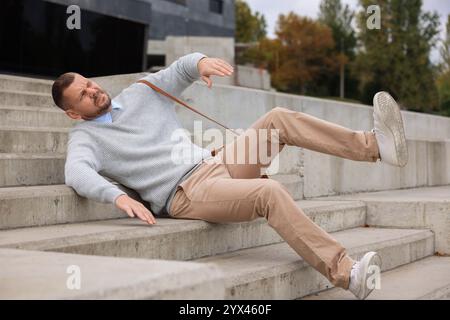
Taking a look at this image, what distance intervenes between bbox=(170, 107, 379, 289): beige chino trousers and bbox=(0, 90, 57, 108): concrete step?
2845 mm

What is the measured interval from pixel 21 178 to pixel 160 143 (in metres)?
0.90

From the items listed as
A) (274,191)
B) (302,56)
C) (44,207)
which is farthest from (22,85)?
(302,56)

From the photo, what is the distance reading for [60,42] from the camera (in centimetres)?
1295

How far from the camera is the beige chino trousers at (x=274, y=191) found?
338 cm

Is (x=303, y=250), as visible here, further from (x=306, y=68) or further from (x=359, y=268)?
(x=306, y=68)

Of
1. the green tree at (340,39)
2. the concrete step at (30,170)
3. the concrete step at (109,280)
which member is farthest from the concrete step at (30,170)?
the green tree at (340,39)

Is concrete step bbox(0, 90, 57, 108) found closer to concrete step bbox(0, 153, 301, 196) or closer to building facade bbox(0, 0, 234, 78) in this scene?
concrete step bbox(0, 153, 301, 196)

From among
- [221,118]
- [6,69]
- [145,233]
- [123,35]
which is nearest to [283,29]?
[123,35]

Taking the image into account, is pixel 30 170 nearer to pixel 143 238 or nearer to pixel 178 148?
pixel 178 148

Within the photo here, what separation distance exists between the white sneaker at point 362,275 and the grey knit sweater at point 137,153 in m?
1.20

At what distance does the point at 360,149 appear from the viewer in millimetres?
4027

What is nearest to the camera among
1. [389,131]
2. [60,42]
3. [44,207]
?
[44,207]

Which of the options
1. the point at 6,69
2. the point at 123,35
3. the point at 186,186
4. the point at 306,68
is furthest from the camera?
the point at 306,68

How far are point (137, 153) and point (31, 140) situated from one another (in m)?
1.39
